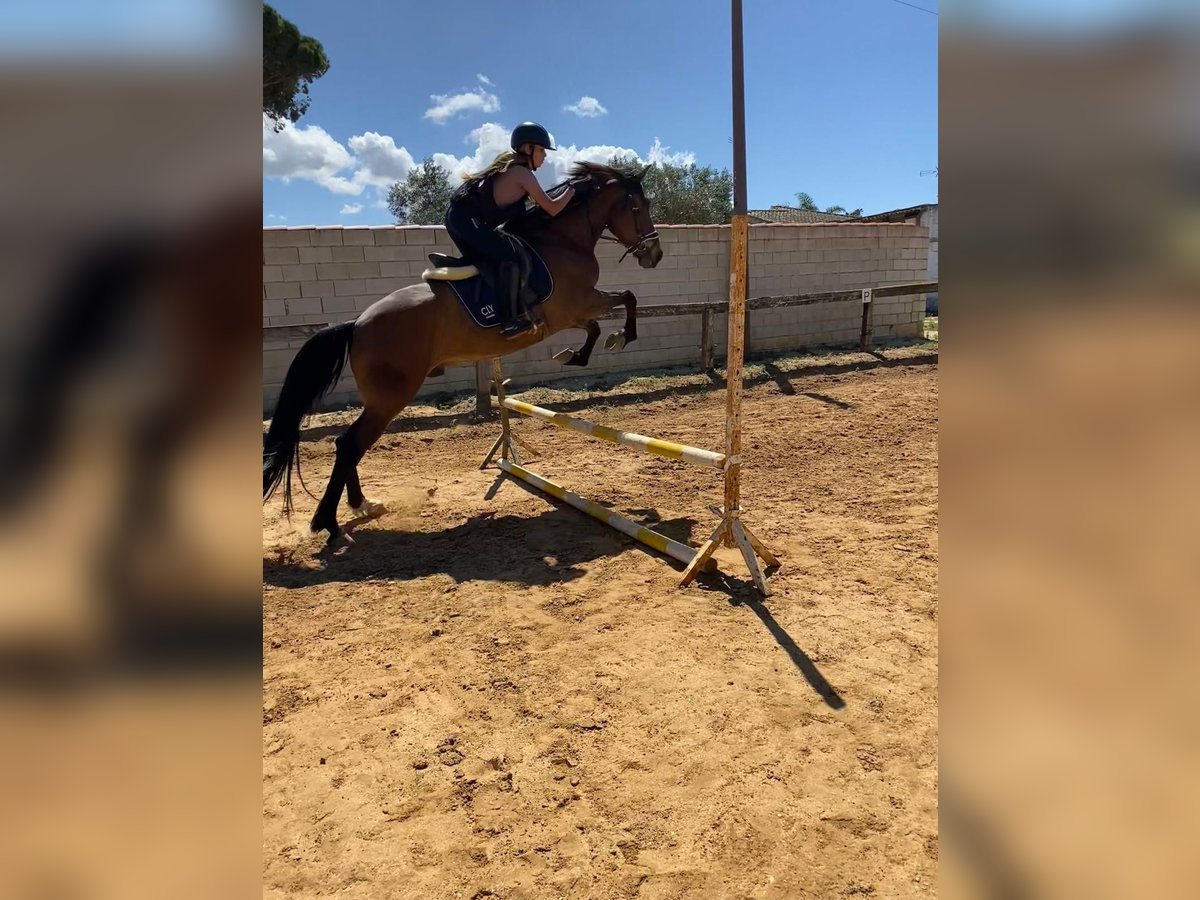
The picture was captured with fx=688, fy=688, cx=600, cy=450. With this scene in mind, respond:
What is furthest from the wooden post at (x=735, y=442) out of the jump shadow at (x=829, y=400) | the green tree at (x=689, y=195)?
the green tree at (x=689, y=195)

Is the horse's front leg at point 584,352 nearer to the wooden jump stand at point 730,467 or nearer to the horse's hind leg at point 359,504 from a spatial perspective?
the wooden jump stand at point 730,467

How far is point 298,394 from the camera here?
4.21 m

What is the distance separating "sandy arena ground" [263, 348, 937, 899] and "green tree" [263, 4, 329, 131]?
638 inches

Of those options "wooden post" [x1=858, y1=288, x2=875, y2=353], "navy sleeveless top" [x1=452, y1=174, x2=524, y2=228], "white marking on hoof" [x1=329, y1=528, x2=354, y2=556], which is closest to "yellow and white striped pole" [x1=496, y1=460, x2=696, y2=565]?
"white marking on hoof" [x1=329, y1=528, x2=354, y2=556]

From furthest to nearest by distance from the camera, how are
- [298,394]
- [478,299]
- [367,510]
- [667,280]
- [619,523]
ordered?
[667,280], [367,510], [478,299], [298,394], [619,523]

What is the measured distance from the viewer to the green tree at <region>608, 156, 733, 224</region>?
29438 millimetres

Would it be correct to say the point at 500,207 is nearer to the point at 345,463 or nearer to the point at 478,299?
the point at 478,299

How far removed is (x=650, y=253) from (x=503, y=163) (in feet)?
4.49

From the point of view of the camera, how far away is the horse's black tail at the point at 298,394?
4.12m
